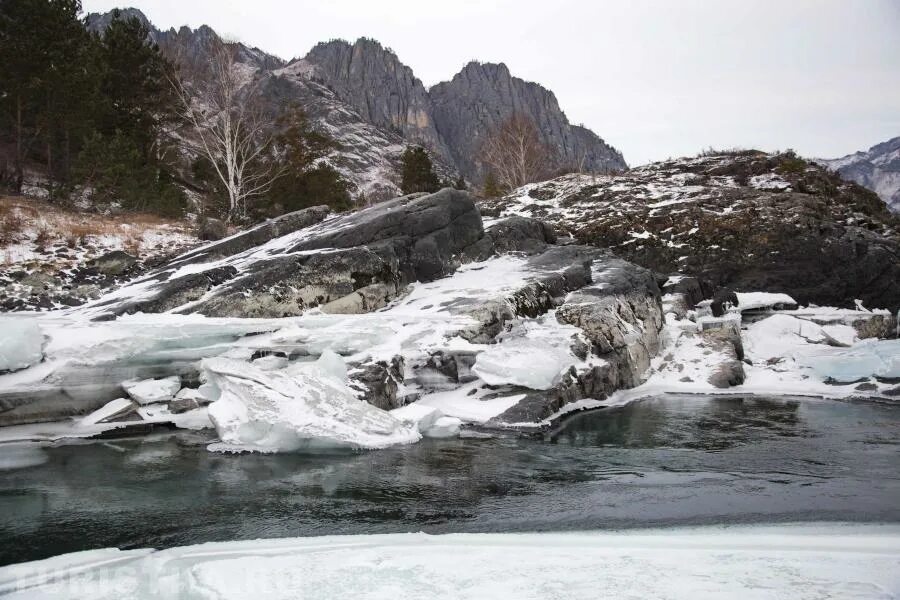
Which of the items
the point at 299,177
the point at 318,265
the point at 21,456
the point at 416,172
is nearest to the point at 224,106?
the point at 299,177

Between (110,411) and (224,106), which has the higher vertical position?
(224,106)

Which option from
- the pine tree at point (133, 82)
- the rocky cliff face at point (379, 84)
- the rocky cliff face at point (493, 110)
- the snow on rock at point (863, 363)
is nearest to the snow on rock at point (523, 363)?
the snow on rock at point (863, 363)

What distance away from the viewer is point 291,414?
8.84m

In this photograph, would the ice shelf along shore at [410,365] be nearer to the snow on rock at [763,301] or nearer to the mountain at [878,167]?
the snow on rock at [763,301]

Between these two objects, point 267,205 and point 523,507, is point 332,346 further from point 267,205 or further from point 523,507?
point 267,205

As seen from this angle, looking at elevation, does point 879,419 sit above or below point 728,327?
below

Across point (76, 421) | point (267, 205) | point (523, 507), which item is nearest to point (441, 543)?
point (523, 507)

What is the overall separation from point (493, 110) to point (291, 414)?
12168 centimetres

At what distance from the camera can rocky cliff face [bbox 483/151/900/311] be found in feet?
61.8

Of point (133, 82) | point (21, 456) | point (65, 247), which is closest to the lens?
point (21, 456)

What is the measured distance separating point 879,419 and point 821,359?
12.4 ft

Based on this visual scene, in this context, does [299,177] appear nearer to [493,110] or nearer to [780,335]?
[780,335]

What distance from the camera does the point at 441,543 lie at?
5.07 metres

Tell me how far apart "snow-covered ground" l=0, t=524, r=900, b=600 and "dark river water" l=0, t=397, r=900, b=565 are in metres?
0.41
